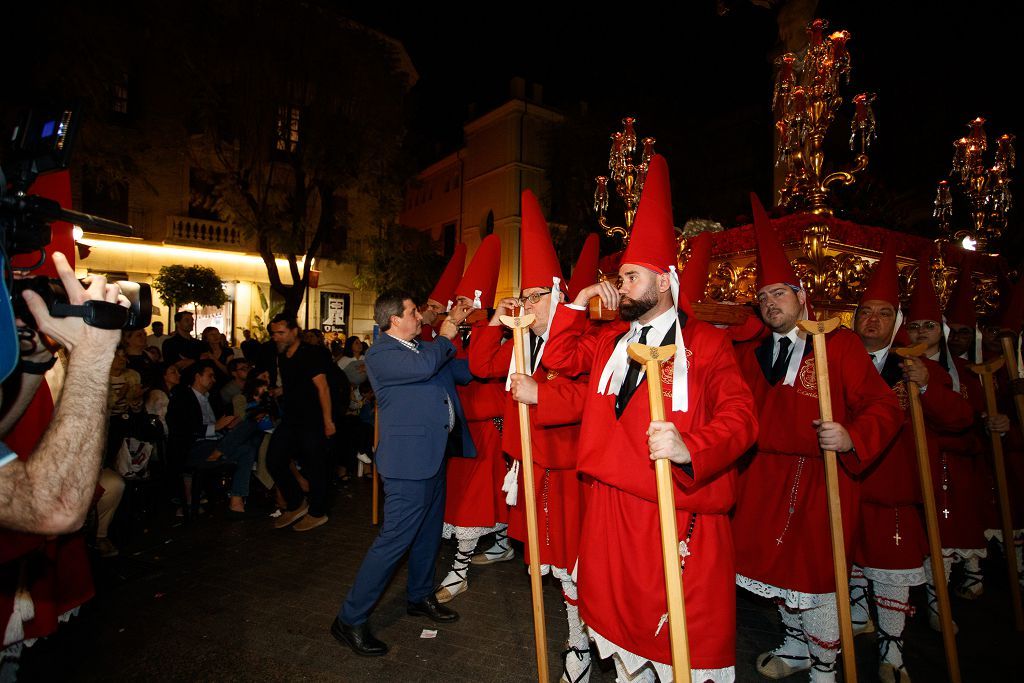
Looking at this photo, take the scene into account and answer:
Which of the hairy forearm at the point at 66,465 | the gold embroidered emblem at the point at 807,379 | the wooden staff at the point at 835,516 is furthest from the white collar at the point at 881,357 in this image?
the hairy forearm at the point at 66,465

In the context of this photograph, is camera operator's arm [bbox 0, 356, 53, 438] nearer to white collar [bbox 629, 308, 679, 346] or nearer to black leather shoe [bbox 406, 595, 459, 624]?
white collar [bbox 629, 308, 679, 346]

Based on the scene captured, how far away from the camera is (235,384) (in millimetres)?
7328

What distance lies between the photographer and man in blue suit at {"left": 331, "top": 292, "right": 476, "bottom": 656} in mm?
3594

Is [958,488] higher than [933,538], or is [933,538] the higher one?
[958,488]

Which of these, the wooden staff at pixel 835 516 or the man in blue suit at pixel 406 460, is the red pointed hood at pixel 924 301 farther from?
the man in blue suit at pixel 406 460

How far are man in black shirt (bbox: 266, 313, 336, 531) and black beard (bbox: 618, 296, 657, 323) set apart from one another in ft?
15.0

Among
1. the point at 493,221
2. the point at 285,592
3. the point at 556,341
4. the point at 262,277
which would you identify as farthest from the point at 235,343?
the point at 556,341

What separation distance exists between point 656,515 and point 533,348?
196 cm

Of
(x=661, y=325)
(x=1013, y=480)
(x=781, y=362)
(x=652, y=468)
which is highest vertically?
(x=661, y=325)

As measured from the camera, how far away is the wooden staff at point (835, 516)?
8.77 ft

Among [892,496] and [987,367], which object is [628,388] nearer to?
[892,496]

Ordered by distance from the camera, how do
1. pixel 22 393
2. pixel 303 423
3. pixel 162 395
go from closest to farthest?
pixel 22 393 → pixel 303 423 → pixel 162 395

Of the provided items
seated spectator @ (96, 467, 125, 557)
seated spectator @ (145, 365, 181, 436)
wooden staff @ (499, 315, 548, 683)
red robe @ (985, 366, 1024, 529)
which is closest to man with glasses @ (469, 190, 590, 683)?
wooden staff @ (499, 315, 548, 683)

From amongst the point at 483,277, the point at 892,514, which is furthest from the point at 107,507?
the point at 892,514
